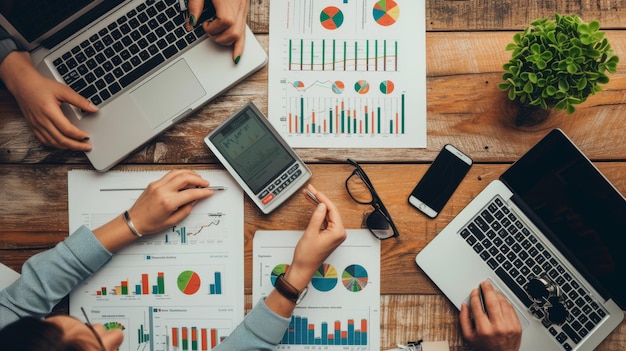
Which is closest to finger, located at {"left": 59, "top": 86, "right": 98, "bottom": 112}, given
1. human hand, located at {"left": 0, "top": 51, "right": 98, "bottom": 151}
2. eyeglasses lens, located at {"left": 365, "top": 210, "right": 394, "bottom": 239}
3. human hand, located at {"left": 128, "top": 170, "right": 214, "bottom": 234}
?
human hand, located at {"left": 0, "top": 51, "right": 98, "bottom": 151}

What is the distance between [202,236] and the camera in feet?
3.80

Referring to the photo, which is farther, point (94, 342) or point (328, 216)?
point (328, 216)

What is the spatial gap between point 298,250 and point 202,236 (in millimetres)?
239

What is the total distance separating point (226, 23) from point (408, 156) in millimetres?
514

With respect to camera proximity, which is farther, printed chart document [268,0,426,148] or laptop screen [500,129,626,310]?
printed chart document [268,0,426,148]

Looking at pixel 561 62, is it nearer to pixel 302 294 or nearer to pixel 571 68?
pixel 571 68

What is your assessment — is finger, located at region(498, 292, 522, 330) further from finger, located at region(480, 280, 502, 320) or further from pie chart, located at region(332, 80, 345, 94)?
pie chart, located at region(332, 80, 345, 94)

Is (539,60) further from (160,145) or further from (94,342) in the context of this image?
(94,342)

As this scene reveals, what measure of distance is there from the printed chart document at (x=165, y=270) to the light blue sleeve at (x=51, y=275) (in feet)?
0.18

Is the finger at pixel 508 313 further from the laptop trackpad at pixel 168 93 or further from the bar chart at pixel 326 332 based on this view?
the laptop trackpad at pixel 168 93

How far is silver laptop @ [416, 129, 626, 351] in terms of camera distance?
106 centimetres

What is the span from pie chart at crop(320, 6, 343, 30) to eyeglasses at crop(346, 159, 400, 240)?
1.08 ft

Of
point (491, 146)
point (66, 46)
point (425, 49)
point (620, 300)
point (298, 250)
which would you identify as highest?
point (66, 46)

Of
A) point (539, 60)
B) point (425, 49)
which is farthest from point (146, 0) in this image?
point (539, 60)
